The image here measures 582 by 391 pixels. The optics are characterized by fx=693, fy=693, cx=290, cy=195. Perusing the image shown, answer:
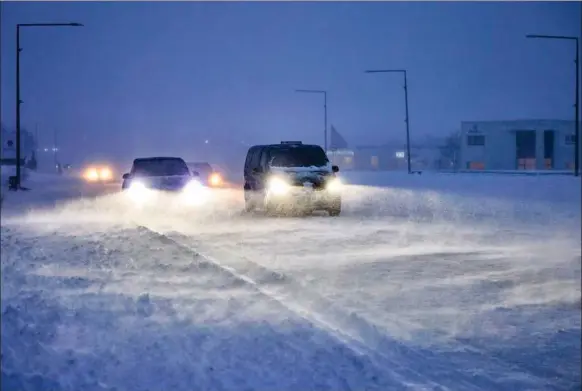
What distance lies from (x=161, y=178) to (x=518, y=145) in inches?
452

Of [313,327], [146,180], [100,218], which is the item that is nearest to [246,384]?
[313,327]

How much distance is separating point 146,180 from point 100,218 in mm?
4298

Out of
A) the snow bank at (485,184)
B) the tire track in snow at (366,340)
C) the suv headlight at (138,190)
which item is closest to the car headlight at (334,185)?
the snow bank at (485,184)

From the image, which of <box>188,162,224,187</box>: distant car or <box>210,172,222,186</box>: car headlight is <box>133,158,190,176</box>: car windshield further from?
<box>188,162,224,187</box>: distant car

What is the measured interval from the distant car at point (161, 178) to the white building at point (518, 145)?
29.5 ft

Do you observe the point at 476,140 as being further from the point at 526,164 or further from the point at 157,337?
the point at 157,337

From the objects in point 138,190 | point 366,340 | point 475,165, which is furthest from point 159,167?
point 366,340

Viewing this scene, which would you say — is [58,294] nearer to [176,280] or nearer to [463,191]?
[176,280]

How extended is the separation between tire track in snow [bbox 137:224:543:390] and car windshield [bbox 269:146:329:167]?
5224mm

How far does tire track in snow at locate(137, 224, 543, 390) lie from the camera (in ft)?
17.5

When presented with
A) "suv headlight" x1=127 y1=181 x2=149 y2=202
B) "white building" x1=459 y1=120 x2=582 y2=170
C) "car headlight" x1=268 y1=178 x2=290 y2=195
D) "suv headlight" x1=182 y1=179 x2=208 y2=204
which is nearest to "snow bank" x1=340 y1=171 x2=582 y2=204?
"white building" x1=459 y1=120 x2=582 y2=170

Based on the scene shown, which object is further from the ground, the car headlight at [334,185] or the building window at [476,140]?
the building window at [476,140]

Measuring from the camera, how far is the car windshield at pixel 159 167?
75.4 ft

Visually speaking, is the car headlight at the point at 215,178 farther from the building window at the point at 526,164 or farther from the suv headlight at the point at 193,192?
the building window at the point at 526,164
